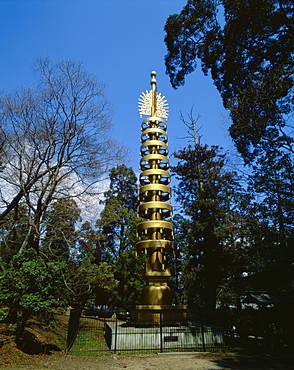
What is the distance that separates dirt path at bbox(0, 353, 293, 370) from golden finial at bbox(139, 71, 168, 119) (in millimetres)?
14439

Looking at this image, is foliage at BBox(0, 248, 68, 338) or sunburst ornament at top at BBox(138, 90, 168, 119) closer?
foliage at BBox(0, 248, 68, 338)

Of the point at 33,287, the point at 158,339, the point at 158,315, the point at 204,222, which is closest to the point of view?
the point at 33,287

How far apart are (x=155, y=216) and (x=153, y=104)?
329 inches

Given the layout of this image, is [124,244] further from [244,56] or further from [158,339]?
[244,56]

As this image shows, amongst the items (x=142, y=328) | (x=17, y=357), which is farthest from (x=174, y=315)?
(x=17, y=357)

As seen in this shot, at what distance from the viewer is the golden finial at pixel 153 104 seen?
19.3 m

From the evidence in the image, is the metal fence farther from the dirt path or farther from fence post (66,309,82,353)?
the dirt path

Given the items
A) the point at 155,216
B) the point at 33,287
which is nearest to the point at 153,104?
the point at 155,216

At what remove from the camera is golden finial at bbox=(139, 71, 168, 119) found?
1928cm

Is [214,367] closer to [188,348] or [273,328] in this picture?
[188,348]

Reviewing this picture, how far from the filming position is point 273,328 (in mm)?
12836

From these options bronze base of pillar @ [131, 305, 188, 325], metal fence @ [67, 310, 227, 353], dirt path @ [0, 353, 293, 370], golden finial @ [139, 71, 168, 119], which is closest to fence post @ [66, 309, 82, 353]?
metal fence @ [67, 310, 227, 353]

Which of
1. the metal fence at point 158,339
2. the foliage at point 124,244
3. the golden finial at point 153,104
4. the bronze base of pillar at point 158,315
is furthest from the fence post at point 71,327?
the golden finial at point 153,104

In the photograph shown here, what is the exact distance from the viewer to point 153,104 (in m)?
19.5
